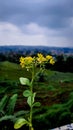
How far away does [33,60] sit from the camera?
4.67 metres

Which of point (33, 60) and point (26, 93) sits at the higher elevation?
point (33, 60)

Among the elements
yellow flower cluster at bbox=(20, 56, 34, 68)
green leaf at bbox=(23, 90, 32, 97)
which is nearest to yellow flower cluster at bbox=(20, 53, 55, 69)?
yellow flower cluster at bbox=(20, 56, 34, 68)

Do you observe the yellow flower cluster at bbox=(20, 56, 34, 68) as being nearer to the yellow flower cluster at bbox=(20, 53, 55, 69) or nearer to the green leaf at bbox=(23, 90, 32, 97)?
the yellow flower cluster at bbox=(20, 53, 55, 69)

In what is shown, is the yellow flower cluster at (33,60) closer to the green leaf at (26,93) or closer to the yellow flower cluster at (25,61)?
the yellow flower cluster at (25,61)

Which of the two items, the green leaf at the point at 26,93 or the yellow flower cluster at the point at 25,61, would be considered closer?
the yellow flower cluster at the point at 25,61

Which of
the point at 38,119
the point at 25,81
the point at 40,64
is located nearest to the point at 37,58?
the point at 40,64

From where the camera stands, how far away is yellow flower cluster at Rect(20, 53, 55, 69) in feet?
15.0

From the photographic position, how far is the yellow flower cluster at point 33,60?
4570mm

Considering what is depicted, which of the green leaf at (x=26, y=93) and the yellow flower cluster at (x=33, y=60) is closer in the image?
the yellow flower cluster at (x=33, y=60)

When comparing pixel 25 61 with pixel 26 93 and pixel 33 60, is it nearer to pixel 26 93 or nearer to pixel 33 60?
pixel 33 60

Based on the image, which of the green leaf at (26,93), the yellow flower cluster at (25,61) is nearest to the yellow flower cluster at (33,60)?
the yellow flower cluster at (25,61)

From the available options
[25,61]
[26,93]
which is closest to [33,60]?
[25,61]

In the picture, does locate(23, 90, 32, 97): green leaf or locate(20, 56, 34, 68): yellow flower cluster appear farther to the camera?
locate(23, 90, 32, 97): green leaf

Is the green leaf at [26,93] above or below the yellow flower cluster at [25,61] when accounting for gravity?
below
